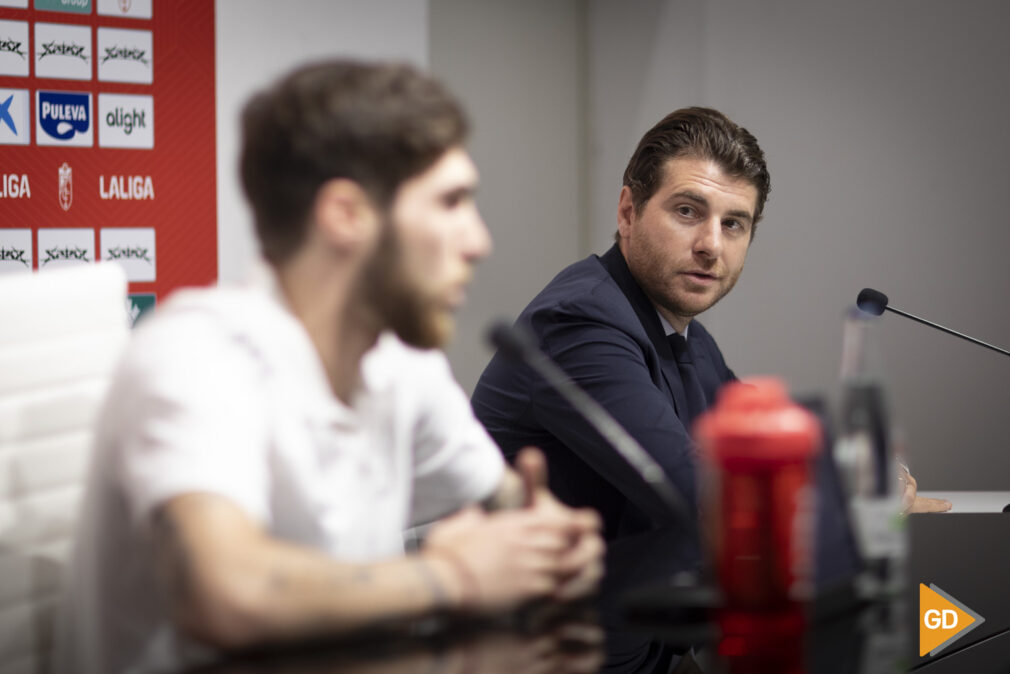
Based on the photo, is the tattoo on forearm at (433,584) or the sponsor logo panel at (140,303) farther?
the sponsor logo panel at (140,303)

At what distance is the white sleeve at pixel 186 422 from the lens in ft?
2.63

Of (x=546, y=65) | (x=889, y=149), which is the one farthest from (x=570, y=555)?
(x=546, y=65)

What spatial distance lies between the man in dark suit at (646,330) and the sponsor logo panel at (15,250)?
1.77 m

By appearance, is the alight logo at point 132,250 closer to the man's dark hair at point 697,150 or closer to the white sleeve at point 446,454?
the man's dark hair at point 697,150

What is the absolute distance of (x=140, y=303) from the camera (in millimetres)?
3205

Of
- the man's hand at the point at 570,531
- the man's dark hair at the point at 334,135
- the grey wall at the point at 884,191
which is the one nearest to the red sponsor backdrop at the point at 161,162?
the grey wall at the point at 884,191

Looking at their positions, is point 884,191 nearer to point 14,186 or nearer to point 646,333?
point 646,333

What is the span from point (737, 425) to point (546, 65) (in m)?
3.38

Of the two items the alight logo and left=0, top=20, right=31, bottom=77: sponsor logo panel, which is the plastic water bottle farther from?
left=0, top=20, right=31, bottom=77: sponsor logo panel

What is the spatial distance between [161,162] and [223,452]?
2.62 meters

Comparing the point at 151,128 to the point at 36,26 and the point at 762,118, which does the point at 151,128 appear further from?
the point at 762,118

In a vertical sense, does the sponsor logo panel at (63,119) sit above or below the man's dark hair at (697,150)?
above

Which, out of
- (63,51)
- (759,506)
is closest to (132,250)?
(63,51)

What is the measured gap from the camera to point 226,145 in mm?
3303
